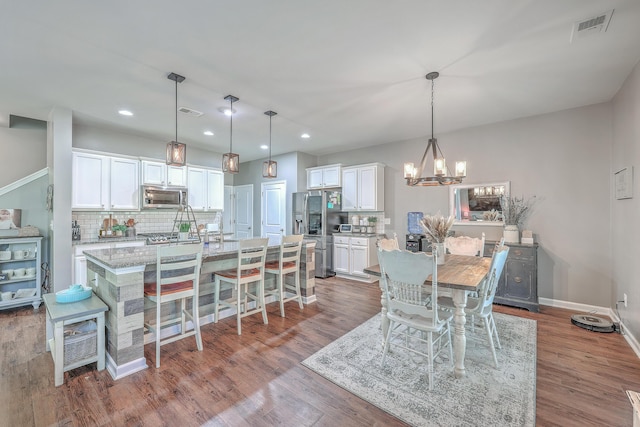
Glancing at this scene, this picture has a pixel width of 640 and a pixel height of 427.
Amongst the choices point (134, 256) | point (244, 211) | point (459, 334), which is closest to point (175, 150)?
point (134, 256)

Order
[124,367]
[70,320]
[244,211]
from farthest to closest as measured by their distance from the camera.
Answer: [244,211] < [124,367] < [70,320]

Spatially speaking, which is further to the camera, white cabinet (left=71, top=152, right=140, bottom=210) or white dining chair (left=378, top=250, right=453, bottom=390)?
white cabinet (left=71, top=152, right=140, bottom=210)

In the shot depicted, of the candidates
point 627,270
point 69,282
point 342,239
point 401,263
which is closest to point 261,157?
point 342,239

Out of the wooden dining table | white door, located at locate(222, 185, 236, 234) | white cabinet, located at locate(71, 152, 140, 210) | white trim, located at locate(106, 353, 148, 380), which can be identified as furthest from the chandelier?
white door, located at locate(222, 185, 236, 234)

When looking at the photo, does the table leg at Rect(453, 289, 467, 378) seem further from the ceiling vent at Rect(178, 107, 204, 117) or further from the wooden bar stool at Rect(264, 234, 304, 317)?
the ceiling vent at Rect(178, 107, 204, 117)

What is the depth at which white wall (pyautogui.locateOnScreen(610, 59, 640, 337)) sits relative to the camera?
9.16ft

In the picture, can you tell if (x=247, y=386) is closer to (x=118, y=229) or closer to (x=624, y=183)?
(x=118, y=229)

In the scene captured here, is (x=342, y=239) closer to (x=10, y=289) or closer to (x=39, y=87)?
(x=39, y=87)

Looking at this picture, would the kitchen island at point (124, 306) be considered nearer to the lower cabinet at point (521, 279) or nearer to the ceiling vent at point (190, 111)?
the ceiling vent at point (190, 111)

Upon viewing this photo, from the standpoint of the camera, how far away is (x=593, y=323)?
3297mm

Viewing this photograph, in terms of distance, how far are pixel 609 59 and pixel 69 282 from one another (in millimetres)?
6868

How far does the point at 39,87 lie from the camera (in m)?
3.23

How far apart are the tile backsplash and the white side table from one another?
2594 mm

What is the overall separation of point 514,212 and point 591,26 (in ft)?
8.81
